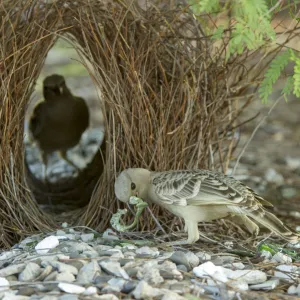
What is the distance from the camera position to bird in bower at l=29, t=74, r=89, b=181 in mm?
5055

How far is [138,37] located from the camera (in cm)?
389

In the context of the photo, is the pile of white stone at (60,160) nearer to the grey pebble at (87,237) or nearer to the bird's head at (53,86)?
the bird's head at (53,86)

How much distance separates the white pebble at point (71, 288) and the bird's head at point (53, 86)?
Result: 2.57 meters

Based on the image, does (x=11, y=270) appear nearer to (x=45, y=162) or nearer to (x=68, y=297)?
(x=68, y=297)

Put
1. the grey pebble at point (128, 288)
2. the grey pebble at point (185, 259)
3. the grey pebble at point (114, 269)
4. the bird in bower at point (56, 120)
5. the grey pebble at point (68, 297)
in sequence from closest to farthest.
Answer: the grey pebble at point (68, 297), the grey pebble at point (128, 288), the grey pebble at point (114, 269), the grey pebble at point (185, 259), the bird in bower at point (56, 120)

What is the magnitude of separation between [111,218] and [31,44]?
3.30ft

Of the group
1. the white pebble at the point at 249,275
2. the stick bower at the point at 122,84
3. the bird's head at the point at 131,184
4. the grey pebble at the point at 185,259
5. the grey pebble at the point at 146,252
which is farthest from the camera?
the stick bower at the point at 122,84

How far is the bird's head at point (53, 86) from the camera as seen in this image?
507 cm

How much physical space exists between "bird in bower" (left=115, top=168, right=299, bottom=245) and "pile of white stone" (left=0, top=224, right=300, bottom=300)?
164 millimetres

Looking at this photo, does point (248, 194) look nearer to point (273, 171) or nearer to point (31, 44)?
point (31, 44)

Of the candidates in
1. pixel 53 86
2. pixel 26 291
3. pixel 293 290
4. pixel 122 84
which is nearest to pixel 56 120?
pixel 53 86

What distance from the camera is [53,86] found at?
16.7 ft

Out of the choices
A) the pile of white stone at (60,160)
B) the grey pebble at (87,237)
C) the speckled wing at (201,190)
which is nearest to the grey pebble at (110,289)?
the speckled wing at (201,190)

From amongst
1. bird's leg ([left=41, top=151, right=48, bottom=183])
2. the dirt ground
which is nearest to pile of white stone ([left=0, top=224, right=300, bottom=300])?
the dirt ground
